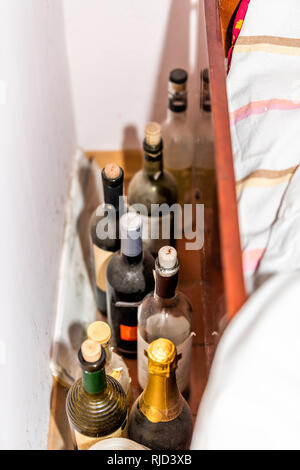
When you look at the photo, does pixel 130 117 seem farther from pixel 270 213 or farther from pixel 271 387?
pixel 271 387

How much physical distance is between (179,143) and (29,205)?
1.11 feet

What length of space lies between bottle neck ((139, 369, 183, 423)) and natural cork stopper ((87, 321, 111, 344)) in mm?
71

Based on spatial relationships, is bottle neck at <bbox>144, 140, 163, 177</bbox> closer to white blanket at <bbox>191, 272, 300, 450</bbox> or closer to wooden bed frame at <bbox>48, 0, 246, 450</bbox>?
wooden bed frame at <bbox>48, 0, 246, 450</bbox>

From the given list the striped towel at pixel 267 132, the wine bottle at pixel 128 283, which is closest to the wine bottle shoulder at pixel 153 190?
the wine bottle at pixel 128 283

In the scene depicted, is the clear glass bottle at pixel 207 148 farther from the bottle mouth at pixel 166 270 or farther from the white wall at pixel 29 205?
the white wall at pixel 29 205

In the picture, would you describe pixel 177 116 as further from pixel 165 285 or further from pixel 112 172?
pixel 165 285

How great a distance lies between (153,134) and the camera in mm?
794

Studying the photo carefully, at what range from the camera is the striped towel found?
1.95ft

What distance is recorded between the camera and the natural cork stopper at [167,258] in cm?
64

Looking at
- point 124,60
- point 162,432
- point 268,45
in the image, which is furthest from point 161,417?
point 124,60

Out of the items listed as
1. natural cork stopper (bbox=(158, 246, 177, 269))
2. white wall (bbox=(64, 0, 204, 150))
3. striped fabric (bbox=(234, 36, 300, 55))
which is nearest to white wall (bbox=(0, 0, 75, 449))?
white wall (bbox=(64, 0, 204, 150))

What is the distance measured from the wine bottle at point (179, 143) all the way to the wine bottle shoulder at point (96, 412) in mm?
447

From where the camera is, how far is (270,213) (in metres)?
0.62

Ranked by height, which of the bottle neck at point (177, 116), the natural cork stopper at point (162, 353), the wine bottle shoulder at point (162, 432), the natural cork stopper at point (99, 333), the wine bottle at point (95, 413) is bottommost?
the wine bottle shoulder at point (162, 432)
